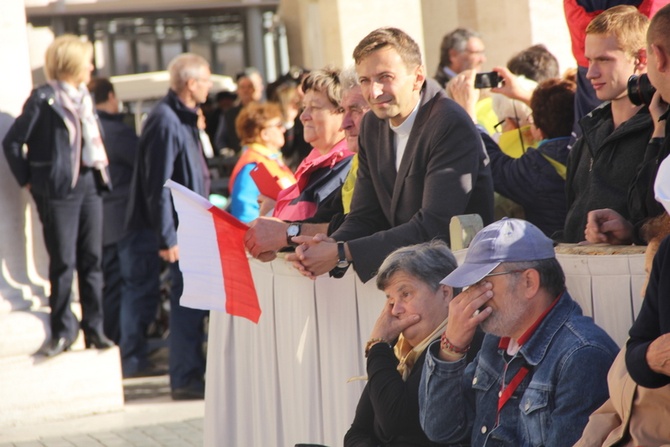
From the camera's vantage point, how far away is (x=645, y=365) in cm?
299

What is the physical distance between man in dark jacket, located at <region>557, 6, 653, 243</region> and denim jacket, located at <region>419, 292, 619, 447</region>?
0.79 metres

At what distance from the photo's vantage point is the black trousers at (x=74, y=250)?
27.1ft

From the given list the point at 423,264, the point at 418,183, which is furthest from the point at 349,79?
the point at 423,264

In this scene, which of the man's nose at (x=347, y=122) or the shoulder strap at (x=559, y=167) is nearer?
the shoulder strap at (x=559, y=167)

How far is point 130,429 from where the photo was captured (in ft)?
25.3

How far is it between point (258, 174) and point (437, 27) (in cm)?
562

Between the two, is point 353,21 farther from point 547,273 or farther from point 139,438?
point 547,273

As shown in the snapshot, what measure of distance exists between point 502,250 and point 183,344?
209 inches

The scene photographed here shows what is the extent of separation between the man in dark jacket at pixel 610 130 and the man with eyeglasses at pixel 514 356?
723mm

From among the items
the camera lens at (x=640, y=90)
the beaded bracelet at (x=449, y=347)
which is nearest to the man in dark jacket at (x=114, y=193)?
the camera lens at (x=640, y=90)

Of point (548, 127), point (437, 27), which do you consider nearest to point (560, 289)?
point (548, 127)

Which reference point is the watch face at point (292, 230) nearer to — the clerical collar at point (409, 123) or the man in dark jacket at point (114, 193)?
the clerical collar at point (409, 123)

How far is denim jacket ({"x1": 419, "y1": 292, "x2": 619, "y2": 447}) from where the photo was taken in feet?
11.1

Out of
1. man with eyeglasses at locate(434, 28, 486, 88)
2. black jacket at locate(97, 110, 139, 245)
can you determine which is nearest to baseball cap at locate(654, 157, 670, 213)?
man with eyeglasses at locate(434, 28, 486, 88)
